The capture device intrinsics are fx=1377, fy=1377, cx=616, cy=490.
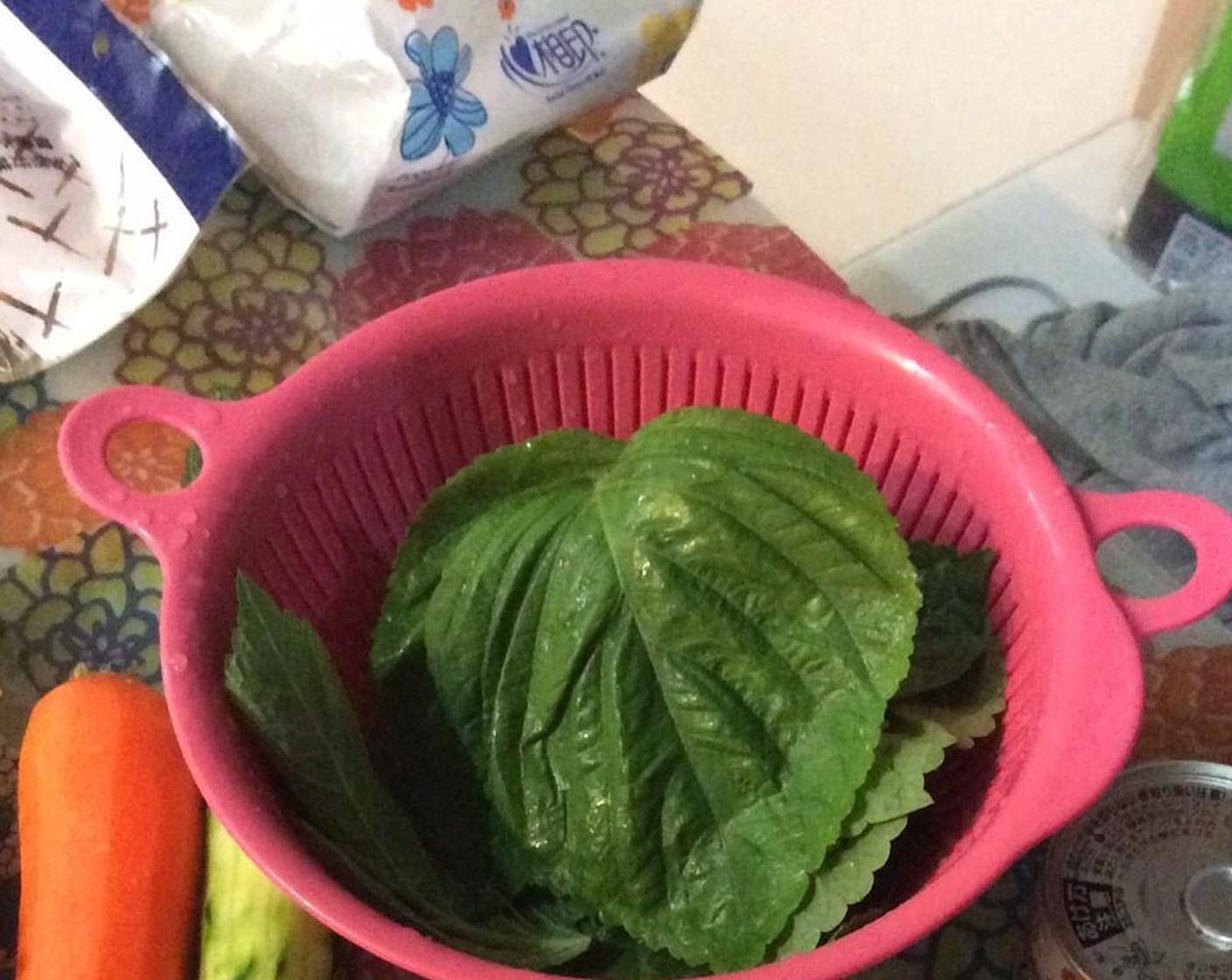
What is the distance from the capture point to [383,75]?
61 cm

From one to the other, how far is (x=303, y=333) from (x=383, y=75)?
144 millimetres

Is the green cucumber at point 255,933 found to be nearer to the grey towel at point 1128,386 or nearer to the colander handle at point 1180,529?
the colander handle at point 1180,529

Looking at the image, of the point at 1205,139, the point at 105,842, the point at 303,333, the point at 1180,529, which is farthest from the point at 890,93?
the point at 105,842

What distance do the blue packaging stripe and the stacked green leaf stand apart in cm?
27

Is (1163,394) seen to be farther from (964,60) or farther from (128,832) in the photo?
(128,832)

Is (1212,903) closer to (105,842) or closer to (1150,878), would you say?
(1150,878)

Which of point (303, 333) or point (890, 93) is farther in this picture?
point (890, 93)

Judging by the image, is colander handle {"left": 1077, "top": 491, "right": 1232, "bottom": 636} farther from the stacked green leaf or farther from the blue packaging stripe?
the blue packaging stripe

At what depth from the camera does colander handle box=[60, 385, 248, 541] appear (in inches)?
17.6

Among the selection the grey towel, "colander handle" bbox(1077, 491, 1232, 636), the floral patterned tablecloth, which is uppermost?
"colander handle" bbox(1077, 491, 1232, 636)

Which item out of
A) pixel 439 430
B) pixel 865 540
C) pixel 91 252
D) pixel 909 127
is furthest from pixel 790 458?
pixel 909 127

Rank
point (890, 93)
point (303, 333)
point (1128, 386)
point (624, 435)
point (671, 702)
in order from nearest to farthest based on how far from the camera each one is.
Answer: point (671, 702)
point (624, 435)
point (303, 333)
point (1128, 386)
point (890, 93)

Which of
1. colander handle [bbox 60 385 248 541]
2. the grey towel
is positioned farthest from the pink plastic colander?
the grey towel

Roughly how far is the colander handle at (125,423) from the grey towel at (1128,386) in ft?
1.81
